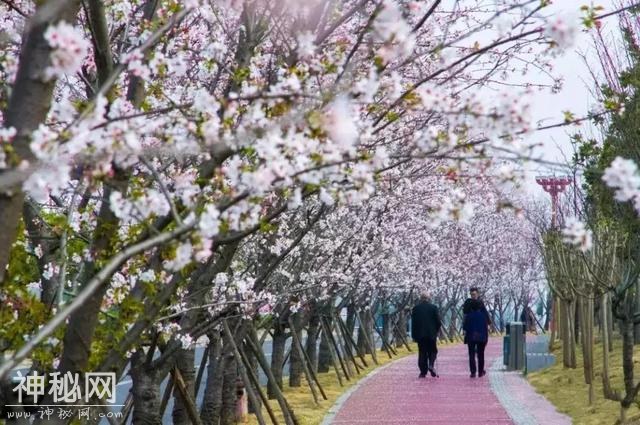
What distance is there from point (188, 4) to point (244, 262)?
38.8 feet

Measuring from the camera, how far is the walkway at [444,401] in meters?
15.7

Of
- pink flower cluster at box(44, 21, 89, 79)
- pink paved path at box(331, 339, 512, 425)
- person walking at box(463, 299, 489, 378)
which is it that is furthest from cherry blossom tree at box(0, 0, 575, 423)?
person walking at box(463, 299, 489, 378)

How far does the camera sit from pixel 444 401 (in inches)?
725

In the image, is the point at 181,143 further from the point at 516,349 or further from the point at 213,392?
the point at 516,349

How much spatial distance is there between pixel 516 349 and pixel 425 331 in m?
3.36

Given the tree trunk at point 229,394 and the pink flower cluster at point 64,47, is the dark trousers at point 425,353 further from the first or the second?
the pink flower cluster at point 64,47

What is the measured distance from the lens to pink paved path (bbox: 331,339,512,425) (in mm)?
15750

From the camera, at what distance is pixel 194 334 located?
35.8 ft

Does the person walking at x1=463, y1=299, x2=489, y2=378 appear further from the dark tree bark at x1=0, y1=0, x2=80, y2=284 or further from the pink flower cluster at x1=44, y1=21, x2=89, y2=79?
the pink flower cluster at x1=44, y1=21, x2=89, y2=79

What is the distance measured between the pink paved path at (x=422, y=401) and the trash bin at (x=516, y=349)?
663mm

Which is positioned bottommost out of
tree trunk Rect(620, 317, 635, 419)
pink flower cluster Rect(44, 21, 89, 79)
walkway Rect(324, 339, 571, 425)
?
walkway Rect(324, 339, 571, 425)

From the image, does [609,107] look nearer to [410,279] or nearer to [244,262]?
[244,262]

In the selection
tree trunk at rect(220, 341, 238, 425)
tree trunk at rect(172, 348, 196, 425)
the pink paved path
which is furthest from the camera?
tree trunk at rect(220, 341, 238, 425)

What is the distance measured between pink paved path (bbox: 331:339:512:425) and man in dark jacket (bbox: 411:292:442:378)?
38cm
